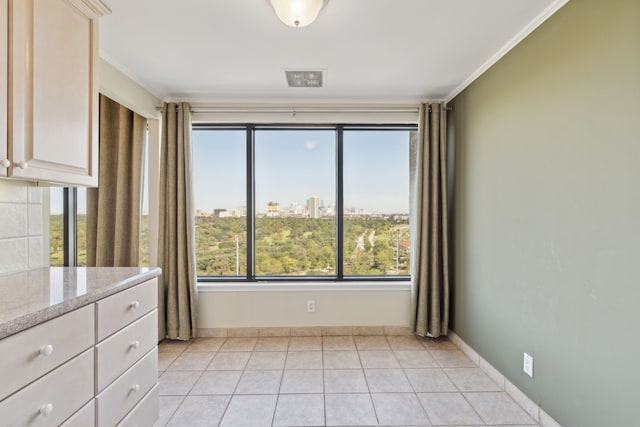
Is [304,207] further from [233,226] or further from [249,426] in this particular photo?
[249,426]

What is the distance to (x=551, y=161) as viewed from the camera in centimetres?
176

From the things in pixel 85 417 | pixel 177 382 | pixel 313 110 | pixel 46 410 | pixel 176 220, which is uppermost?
pixel 313 110

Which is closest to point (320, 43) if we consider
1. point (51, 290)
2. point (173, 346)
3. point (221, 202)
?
point (221, 202)

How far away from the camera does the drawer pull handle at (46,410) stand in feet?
3.41

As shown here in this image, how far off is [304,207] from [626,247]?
8.06 ft

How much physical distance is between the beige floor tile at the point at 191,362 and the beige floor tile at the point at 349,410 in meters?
1.12

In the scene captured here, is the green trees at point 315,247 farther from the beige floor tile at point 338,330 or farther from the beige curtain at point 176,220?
the beige floor tile at point 338,330

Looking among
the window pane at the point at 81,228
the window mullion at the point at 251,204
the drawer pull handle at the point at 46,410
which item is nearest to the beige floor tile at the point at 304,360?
the window mullion at the point at 251,204

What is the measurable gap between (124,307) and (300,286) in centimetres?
185

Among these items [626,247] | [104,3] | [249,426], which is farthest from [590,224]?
[104,3]

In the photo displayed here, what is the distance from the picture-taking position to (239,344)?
296 centimetres

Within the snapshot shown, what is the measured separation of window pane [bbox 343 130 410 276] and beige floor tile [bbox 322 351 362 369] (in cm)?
83

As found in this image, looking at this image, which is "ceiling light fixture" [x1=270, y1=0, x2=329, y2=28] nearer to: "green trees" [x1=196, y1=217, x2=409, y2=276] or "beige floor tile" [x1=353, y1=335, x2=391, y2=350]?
"green trees" [x1=196, y1=217, x2=409, y2=276]

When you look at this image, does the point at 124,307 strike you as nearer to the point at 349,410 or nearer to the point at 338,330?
the point at 349,410
